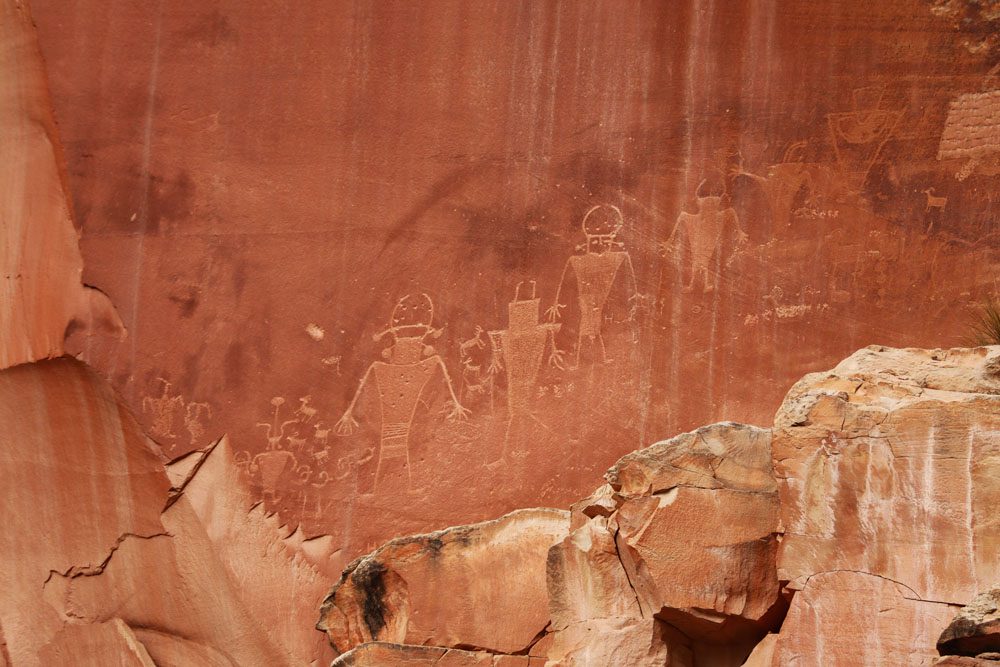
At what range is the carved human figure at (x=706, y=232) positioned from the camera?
709 cm

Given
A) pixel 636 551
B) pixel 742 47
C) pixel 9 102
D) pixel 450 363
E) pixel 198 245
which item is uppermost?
pixel 742 47

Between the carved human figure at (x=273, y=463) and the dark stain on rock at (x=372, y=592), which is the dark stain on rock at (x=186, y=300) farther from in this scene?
the dark stain on rock at (x=372, y=592)

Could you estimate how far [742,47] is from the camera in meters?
7.19

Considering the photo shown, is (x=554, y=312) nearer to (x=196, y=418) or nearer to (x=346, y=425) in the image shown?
(x=346, y=425)

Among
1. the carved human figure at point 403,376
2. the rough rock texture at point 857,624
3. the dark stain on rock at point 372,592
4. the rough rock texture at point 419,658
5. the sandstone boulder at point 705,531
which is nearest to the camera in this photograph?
the rough rock texture at point 857,624

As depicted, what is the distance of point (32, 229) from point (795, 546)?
14.1ft

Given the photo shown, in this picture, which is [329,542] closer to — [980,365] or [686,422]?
[686,422]

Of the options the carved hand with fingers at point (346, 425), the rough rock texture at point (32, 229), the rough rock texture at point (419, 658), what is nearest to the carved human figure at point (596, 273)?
the carved hand with fingers at point (346, 425)

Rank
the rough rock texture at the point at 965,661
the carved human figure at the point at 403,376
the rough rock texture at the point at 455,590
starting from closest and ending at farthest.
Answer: the rough rock texture at the point at 965,661
the rough rock texture at the point at 455,590
the carved human figure at the point at 403,376

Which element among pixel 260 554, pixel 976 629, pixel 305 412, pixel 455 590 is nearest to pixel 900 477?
pixel 976 629

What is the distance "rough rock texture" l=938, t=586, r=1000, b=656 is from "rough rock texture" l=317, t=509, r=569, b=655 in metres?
2.07

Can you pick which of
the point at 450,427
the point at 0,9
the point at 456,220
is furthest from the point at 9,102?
the point at 450,427

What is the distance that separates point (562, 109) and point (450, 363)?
4.75 ft

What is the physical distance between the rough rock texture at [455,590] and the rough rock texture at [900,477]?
4.81 feet
